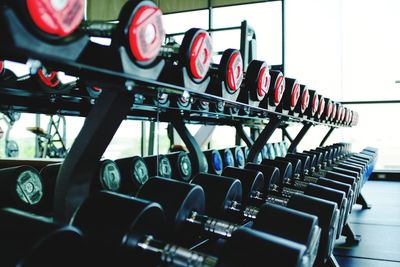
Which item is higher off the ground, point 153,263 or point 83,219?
point 83,219

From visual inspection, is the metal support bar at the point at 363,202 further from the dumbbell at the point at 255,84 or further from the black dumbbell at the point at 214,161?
the dumbbell at the point at 255,84

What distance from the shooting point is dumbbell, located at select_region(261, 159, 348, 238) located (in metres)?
1.29

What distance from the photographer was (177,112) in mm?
1729

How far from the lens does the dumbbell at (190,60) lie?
83 cm

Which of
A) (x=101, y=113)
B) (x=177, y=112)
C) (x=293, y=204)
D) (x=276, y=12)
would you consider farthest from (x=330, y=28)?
(x=101, y=113)

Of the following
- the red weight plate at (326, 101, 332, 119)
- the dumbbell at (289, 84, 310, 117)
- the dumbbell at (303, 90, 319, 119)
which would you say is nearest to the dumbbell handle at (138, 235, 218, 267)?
the dumbbell at (289, 84, 310, 117)

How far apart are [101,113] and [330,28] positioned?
5.58 m

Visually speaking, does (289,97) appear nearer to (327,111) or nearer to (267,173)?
(267,173)

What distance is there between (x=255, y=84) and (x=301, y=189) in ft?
2.54

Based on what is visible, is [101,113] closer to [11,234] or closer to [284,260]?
[11,234]

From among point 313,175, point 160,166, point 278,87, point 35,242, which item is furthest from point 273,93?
point 35,242

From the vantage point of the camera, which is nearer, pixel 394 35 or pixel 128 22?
pixel 128 22

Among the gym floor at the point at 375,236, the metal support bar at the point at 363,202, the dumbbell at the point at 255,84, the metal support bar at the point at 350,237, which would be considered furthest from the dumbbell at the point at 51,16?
the metal support bar at the point at 363,202

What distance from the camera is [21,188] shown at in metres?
1.09
